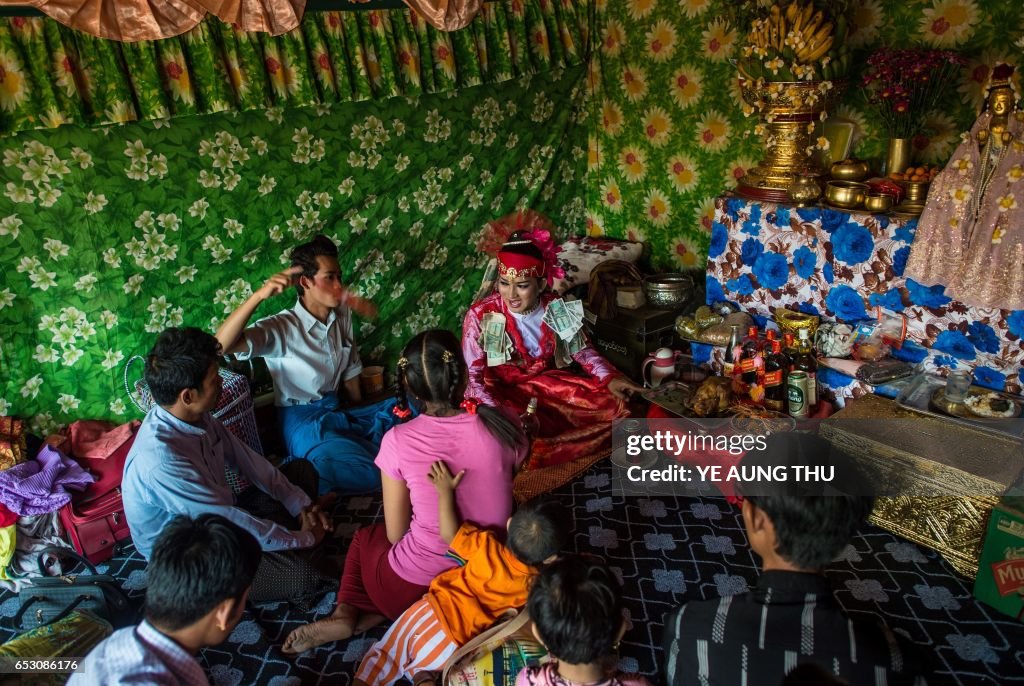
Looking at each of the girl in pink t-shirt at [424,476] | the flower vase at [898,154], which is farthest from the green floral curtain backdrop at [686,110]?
the girl in pink t-shirt at [424,476]

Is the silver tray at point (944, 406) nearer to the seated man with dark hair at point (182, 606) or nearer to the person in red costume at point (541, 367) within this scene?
the person in red costume at point (541, 367)

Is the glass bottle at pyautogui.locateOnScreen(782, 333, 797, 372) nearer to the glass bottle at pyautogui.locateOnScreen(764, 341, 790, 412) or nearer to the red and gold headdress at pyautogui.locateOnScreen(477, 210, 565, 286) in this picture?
the glass bottle at pyautogui.locateOnScreen(764, 341, 790, 412)

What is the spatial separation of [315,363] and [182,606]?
222 cm

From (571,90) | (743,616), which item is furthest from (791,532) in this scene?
(571,90)

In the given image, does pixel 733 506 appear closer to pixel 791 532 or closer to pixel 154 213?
pixel 791 532

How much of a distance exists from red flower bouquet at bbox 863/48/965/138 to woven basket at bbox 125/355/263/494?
3.50m

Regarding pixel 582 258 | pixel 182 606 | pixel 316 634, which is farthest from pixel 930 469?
pixel 182 606

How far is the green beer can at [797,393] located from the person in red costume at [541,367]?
0.79 m

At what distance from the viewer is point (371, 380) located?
14.5 ft

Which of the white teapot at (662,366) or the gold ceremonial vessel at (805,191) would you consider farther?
the white teapot at (662,366)

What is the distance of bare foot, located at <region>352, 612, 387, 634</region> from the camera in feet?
8.93

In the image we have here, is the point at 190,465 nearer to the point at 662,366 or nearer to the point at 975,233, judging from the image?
the point at 662,366

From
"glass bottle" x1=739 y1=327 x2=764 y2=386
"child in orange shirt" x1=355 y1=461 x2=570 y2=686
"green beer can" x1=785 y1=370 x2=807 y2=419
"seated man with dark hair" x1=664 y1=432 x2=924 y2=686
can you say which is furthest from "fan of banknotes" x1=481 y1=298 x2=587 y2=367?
"seated man with dark hair" x1=664 y1=432 x2=924 y2=686

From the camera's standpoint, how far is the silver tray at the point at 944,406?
299 cm
